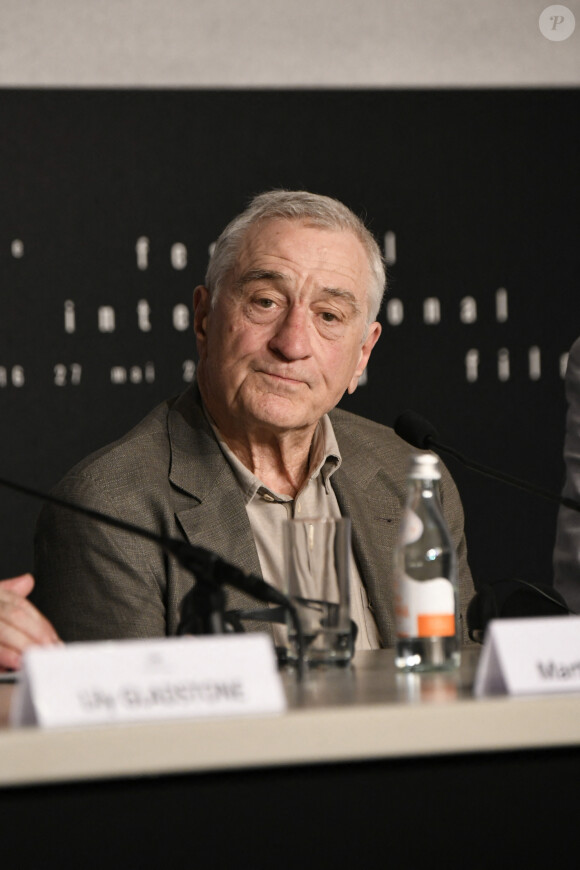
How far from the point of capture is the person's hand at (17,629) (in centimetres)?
128

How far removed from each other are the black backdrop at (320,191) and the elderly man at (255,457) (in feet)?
3.58

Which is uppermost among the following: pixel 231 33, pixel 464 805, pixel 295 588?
pixel 231 33

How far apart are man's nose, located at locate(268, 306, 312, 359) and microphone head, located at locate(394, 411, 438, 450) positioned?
1.54 ft

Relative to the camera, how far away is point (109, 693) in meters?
0.75

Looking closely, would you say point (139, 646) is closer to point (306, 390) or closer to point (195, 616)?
point (195, 616)

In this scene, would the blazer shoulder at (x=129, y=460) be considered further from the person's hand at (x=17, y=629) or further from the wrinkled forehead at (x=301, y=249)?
the person's hand at (x=17, y=629)

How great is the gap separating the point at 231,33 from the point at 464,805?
8.53 ft

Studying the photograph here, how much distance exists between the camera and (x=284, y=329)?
186 centimetres

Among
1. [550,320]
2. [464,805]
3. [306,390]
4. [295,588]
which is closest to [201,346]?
[306,390]

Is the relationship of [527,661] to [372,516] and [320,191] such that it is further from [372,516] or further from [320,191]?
[320,191]

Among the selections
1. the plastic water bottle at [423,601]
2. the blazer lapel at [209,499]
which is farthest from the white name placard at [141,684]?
the blazer lapel at [209,499]

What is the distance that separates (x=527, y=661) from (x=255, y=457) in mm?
1068

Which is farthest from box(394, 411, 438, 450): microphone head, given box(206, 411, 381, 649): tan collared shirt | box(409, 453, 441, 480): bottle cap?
box(206, 411, 381, 649): tan collared shirt

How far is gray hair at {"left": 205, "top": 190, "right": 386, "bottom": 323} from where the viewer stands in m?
1.91
